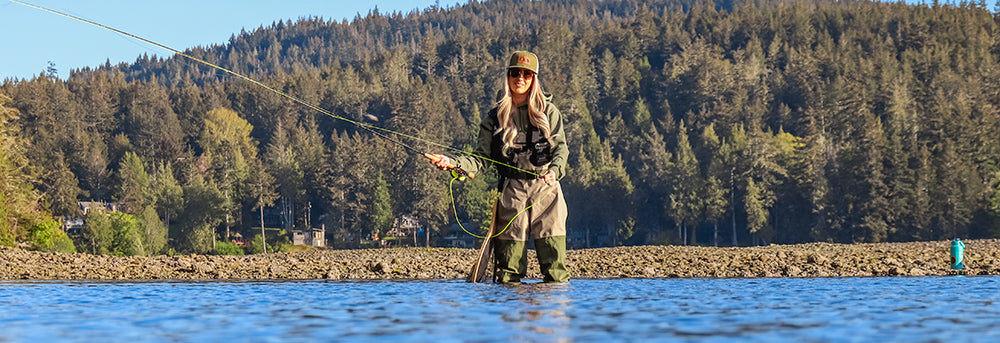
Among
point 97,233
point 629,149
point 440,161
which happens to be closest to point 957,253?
point 440,161

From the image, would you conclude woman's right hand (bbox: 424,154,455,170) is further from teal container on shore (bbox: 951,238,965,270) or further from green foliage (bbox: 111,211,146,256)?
green foliage (bbox: 111,211,146,256)

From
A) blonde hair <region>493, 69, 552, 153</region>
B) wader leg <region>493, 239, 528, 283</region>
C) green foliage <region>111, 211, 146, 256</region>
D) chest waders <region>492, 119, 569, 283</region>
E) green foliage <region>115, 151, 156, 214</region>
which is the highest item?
green foliage <region>115, 151, 156, 214</region>

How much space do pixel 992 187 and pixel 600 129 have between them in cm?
7588

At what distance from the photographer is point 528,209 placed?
12.6 m

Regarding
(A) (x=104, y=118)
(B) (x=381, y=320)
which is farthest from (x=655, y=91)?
(B) (x=381, y=320)

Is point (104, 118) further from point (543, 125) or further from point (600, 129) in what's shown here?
point (543, 125)

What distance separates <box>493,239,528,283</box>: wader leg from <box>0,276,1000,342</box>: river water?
0.30 metres

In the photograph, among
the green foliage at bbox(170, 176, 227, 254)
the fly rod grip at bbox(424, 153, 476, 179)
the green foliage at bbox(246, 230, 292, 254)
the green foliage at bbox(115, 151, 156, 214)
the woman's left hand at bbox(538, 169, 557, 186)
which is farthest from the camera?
the green foliage at bbox(115, 151, 156, 214)

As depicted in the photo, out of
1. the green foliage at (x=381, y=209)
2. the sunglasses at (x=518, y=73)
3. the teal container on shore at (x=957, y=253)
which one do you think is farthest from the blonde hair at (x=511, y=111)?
the green foliage at (x=381, y=209)

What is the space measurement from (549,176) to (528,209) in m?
0.64

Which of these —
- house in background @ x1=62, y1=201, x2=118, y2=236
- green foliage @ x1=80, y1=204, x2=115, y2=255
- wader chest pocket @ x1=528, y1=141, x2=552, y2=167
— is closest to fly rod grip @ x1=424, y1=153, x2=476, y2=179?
wader chest pocket @ x1=528, y1=141, x2=552, y2=167

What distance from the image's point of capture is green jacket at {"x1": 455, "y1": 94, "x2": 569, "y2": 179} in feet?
40.9

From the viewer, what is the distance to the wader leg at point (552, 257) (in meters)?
12.6

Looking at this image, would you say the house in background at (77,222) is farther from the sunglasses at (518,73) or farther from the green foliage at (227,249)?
the sunglasses at (518,73)
